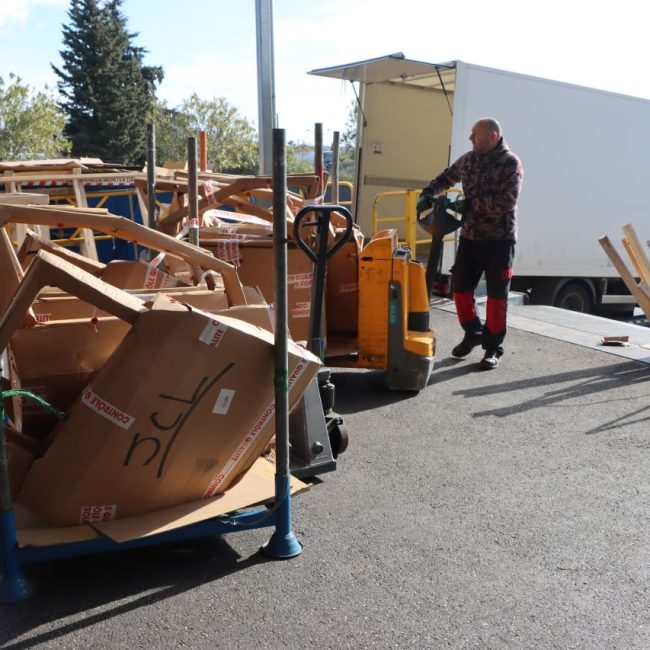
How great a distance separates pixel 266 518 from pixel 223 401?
1.99ft

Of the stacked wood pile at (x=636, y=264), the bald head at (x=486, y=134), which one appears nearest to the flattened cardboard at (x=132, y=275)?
the bald head at (x=486, y=134)

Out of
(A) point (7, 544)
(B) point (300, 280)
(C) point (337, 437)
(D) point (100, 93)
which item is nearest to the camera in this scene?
(A) point (7, 544)

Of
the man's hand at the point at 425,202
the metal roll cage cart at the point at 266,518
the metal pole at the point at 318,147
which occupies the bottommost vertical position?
the metal roll cage cart at the point at 266,518

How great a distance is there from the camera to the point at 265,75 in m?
10.4

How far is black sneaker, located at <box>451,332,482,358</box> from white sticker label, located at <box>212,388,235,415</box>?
451cm

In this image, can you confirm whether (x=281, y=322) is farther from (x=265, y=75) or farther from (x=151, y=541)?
(x=265, y=75)

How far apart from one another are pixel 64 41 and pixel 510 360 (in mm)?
39543

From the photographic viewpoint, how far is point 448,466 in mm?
4473

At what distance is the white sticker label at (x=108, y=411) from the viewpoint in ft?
9.44

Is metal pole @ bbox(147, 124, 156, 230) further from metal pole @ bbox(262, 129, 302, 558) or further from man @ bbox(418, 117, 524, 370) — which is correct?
metal pole @ bbox(262, 129, 302, 558)

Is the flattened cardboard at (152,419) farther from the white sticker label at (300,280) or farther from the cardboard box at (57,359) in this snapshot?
the white sticker label at (300,280)

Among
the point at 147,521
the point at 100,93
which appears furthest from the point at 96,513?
the point at 100,93

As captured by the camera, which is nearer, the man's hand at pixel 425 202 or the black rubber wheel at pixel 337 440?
the black rubber wheel at pixel 337 440

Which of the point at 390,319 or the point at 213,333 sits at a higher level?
the point at 213,333
